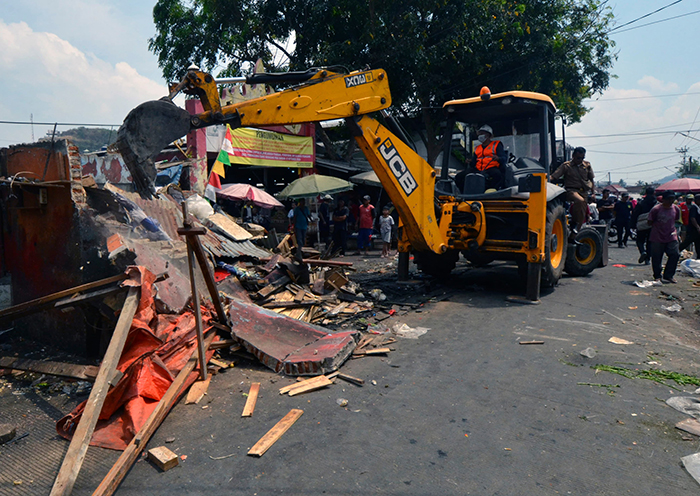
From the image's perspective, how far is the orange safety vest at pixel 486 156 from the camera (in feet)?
25.7

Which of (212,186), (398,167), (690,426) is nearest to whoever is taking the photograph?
(690,426)

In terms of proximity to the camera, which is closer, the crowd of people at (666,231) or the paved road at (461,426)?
the paved road at (461,426)

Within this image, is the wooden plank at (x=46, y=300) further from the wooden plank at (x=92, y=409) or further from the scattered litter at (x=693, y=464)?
the scattered litter at (x=693, y=464)

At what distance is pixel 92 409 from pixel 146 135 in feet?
7.98

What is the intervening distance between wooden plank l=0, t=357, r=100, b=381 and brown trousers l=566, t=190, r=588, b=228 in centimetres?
834

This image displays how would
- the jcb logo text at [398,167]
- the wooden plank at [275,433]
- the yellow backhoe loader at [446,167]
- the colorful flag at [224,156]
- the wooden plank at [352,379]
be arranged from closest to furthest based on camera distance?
the wooden plank at [275,433], the wooden plank at [352,379], the yellow backhoe loader at [446,167], the jcb logo text at [398,167], the colorful flag at [224,156]

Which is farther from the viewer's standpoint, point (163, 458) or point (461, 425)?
point (461, 425)

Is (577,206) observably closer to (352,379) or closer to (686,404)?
(686,404)

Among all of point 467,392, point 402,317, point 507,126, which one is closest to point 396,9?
point 507,126

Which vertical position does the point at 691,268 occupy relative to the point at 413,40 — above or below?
below

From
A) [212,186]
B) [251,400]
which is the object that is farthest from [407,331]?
[212,186]

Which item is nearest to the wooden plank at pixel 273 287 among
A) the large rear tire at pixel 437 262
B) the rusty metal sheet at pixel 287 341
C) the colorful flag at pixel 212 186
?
the rusty metal sheet at pixel 287 341

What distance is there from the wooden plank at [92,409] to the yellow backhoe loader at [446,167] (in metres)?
2.20

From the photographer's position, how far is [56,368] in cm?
441
